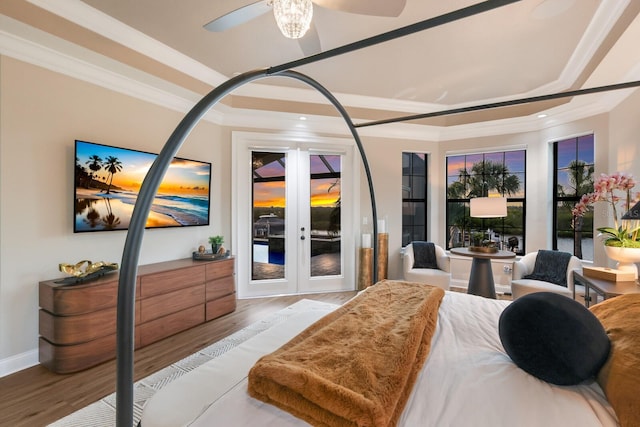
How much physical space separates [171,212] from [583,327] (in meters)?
3.70

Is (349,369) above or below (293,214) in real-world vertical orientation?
below

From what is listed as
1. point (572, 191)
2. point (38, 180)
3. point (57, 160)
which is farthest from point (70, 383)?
point (572, 191)

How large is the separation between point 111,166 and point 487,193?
5.32 m

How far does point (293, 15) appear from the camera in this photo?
1.65 m

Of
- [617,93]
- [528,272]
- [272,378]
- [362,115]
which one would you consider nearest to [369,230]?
[362,115]

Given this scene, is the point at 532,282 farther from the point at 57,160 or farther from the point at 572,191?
the point at 57,160

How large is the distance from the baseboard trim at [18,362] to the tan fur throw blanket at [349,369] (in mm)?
2621

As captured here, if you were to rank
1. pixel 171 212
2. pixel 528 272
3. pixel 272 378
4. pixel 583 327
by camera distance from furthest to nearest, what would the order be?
pixel 528 272 < pixel 171 212 < pixel 583 327 < pixel 272 378

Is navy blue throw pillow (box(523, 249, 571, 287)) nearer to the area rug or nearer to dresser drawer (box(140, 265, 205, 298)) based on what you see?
the area rug

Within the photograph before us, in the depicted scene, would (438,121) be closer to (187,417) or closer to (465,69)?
(465,69)

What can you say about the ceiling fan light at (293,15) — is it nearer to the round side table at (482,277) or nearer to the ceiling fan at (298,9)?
the ceiling fan at (298,9)

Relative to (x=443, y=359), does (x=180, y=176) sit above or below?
above

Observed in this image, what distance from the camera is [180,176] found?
3.54m

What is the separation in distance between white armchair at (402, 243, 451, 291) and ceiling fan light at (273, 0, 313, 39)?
340 centimetres
